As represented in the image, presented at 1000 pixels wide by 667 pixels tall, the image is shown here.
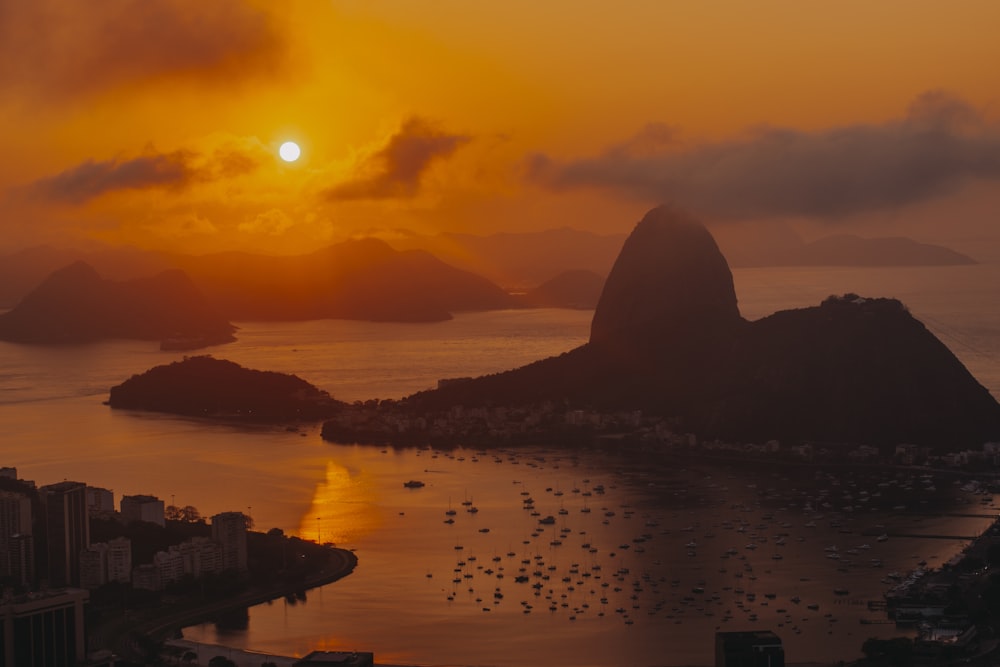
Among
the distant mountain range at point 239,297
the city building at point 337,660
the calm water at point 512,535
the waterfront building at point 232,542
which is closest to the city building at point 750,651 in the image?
the calm water at point 512,535

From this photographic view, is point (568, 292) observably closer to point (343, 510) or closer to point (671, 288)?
point (671, 288)

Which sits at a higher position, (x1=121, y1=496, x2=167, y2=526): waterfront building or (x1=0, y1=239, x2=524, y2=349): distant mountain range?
(x1=0, y1=239, x2=524, y2=349): distant mountain range

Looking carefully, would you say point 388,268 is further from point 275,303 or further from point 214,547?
point 214,547

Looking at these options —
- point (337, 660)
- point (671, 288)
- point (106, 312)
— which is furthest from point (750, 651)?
point (106, 312)

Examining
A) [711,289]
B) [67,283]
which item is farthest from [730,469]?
[67,283]

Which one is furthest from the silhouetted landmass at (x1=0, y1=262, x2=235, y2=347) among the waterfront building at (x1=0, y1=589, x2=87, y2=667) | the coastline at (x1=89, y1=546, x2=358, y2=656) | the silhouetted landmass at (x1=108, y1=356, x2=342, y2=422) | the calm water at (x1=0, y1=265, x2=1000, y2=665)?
the waterfront building at (x1=0, y1=589, x2=87, y2=667)

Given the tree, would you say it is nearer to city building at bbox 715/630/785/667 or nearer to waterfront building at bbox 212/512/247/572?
waterfront building at bbox 212/512/247/572
